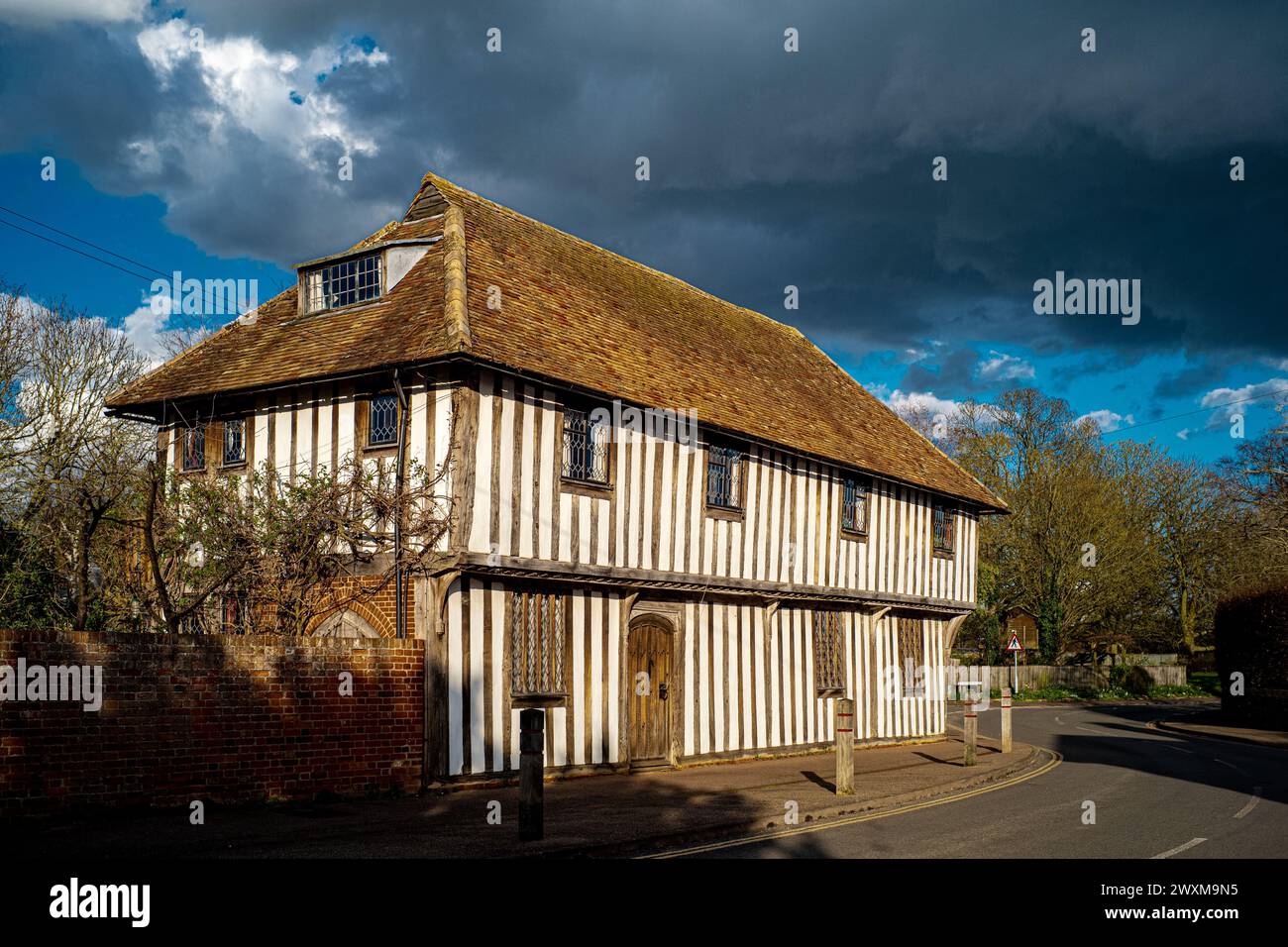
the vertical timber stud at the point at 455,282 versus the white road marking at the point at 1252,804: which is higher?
the vertical timber stud at the point at 455,282

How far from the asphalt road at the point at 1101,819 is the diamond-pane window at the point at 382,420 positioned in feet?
24.8

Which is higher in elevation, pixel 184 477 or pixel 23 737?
pixel 184 477

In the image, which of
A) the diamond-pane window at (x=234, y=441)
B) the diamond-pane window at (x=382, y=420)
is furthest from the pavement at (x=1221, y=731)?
the diamond-pane window at (x=234, y=441)

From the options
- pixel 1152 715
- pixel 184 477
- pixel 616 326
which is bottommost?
pixel 1152 715

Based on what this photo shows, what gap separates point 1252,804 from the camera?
13664 millimetres

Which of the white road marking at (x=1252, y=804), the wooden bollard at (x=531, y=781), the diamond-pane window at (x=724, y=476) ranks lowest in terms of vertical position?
the white road marking at (x=1252, y=804)

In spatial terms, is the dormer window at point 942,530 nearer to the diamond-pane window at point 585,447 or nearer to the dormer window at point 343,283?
the diamond-pane window at point 585,447

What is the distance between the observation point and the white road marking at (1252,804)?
12647 mm

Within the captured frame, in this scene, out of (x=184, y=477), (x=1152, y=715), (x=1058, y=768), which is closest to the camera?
(x=184, y=477)

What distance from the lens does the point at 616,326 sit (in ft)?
62.6

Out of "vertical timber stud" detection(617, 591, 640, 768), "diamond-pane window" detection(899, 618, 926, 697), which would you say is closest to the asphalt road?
"diamond-pane window" detection(899, 618, 926, 697)
